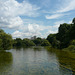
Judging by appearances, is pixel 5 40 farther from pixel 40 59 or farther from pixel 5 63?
pixel 5 63

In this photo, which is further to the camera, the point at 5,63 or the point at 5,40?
the point at 5,40

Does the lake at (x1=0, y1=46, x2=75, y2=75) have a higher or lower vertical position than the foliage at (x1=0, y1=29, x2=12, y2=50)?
lower

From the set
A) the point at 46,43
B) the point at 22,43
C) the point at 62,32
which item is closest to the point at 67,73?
the point at 62,32

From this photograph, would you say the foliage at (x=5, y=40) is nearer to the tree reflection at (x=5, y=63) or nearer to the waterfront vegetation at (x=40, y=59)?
the waterfront vegetation at (x=40, y=59)

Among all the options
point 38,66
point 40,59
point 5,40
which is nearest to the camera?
point 38,66

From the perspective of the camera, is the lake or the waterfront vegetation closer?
the lake

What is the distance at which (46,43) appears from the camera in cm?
14862

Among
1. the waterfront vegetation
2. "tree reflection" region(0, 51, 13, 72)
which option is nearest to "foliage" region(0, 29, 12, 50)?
the waterfront vegetation

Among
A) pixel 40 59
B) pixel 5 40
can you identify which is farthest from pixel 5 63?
pixel 5 40

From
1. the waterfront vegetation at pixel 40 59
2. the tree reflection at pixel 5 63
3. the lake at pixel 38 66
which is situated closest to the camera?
the lake at pixel 38 66

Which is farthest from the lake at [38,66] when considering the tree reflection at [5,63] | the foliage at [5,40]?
the foliage at [5,40]

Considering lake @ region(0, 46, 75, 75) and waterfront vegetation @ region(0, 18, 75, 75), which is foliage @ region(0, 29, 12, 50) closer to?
waterfront vegetation @ region(0, 18, 75, 75)

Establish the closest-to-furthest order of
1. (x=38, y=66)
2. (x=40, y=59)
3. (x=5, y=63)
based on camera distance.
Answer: (x=38, y=66)
(x=5, y=63)
(x=40, y=59)

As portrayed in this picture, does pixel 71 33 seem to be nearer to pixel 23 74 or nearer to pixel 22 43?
pixel 23 74
